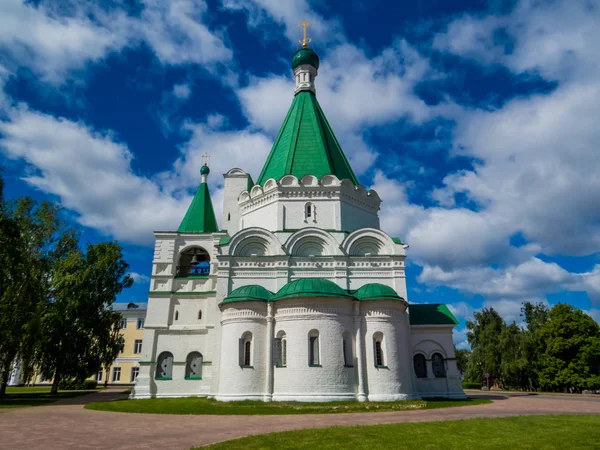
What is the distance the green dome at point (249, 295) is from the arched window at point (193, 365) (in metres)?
4.77

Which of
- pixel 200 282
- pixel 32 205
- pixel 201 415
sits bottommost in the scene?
pixel 201 415

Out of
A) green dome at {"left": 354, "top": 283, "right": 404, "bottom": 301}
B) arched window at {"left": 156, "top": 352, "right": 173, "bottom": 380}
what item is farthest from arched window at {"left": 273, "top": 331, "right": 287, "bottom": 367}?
arched window at {"left": 156, "top": 352, "right": 173, "bottom": 380}

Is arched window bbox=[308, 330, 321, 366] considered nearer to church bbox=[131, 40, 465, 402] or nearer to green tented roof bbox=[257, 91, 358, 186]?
church bbox=[131, 40, 465, 402]

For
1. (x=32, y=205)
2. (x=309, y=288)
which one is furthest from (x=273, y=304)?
(x=32, y=205)

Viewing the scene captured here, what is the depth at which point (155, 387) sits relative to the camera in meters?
19.8

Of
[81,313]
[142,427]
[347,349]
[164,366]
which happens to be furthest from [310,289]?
[81,313]

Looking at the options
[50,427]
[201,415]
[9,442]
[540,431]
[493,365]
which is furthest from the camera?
[493,365]

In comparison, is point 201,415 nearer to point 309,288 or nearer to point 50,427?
point 50,427

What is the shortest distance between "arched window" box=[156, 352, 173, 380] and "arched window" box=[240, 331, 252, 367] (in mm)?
5490

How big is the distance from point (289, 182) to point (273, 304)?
6.73m

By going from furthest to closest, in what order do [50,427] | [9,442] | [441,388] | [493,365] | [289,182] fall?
[493,365]
[289,182]
[441,388]
[50,427]
[9,442]

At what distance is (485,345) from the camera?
104 ft

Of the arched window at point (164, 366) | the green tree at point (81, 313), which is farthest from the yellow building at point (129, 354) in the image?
the arched window at point (164, 366)

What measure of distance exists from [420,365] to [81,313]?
58.7ft
